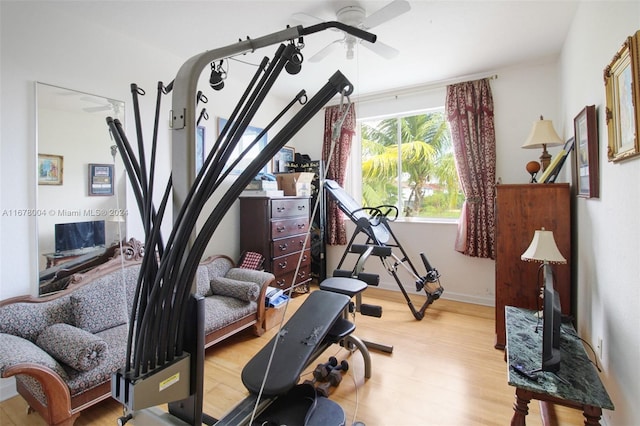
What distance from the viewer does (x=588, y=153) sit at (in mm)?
1843

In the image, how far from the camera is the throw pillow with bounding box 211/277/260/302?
2.68 meters

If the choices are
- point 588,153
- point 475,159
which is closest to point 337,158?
point 475,159

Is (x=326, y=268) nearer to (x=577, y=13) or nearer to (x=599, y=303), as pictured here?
(x=599, y=303)

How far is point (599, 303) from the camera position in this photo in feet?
5.68

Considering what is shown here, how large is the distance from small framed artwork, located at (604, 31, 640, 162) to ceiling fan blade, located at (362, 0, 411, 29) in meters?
1.09

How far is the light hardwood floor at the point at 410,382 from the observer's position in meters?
1.77

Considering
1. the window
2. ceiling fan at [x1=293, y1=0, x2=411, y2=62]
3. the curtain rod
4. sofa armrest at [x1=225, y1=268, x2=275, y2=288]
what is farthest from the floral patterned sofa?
the curtain rod

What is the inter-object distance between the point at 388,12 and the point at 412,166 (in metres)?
2.40

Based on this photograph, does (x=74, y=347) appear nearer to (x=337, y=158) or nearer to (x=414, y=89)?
(x=337, y=158)

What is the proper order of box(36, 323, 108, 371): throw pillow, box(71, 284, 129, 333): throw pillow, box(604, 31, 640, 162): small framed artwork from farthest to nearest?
box(71, 284, 129, 333): throw pillow, box(36, 323, 108, 371): throw pillow, box(604, 31, 640, 162): small framed artwork

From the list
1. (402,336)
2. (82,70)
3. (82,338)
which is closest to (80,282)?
(82,338)

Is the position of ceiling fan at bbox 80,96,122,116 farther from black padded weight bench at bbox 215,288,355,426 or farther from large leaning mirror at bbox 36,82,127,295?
black padded weight bench at bbox 215,288,355,426

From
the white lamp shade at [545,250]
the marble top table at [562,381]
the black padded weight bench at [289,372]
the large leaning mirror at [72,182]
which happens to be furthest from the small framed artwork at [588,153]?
the large leaning mirror at [72,182]

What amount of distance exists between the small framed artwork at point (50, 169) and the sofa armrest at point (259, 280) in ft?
5.17
